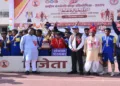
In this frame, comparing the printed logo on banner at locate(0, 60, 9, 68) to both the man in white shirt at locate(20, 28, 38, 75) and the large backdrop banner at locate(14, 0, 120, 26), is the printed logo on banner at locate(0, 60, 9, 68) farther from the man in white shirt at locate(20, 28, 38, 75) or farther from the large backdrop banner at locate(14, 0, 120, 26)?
the large backdrop banner at locate(14, 0, 120, 26)

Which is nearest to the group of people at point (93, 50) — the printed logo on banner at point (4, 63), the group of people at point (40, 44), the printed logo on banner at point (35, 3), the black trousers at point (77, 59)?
the black trousers at point (77, 59)

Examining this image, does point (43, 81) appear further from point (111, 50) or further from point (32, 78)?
point (111, 50)

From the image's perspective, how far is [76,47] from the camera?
1161 cm

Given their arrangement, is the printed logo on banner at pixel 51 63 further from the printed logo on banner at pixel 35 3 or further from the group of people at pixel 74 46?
the printed logo on banner at pixel 35 3

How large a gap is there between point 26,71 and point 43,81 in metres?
1.66

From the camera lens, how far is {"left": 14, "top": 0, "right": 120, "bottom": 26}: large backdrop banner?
659 inches

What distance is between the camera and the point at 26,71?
11.6 m

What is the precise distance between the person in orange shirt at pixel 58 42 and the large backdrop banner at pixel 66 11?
193 inches

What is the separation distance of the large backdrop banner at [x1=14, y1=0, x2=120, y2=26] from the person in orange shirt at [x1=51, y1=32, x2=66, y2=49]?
4.91 meters

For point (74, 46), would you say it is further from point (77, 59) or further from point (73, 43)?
point (77, 59)

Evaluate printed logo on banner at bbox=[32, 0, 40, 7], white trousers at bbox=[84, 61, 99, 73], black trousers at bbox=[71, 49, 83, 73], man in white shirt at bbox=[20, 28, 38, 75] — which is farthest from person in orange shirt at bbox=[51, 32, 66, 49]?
printed logo on banner at bbox=[32, 0, 40, 7]

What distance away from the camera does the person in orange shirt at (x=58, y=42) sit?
12.0 m

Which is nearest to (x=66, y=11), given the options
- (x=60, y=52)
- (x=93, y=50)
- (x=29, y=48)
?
(x=60, y=52)

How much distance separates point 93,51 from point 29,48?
2.33m
